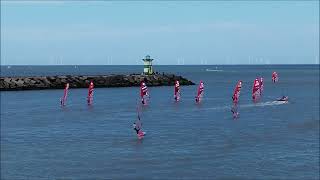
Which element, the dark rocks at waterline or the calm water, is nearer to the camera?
the calm water

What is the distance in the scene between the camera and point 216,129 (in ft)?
191

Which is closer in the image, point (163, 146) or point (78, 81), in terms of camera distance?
point (163, 146)

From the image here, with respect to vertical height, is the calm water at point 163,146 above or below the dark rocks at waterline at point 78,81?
below

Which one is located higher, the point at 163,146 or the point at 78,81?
the point at 78,81

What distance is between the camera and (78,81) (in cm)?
15362

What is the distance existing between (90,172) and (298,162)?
14.0 metres

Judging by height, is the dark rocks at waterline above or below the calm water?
above

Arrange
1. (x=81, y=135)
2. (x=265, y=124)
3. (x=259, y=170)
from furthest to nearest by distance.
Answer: (x=265, y=124) < (x=81, y=135) < (x=259, y=170)

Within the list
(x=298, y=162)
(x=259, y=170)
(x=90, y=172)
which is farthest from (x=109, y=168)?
(x=298, y=162)

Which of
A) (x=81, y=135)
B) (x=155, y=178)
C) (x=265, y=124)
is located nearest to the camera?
(x=155, y=178)

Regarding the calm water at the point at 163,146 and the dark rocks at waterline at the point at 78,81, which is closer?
the calm water at the point at 163,146

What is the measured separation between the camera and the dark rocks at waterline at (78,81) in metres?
141

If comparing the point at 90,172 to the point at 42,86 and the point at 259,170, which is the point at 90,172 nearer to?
the point at 259,170

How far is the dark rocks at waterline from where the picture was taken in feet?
463
